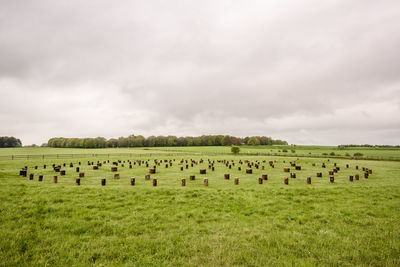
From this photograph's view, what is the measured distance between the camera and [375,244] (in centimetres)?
611

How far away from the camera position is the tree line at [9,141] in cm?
14011

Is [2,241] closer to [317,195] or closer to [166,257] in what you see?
Result: [166,257]

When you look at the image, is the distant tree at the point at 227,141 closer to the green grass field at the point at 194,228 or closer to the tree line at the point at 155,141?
the tree line at the point at 155,141

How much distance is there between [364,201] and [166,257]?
35.8 feet

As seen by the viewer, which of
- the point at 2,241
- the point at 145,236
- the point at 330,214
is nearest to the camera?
the point at 2,241

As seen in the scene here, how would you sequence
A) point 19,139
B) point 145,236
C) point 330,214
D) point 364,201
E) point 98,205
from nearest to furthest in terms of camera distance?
point 145,236
point 330,214
point 98,205
point 364,201
point 19,139

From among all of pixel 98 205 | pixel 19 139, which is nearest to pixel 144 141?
pixel 19 139

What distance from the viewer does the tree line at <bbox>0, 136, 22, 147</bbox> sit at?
14011 centimetres

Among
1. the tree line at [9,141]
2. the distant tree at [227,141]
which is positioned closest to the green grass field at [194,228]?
the distant tree at [227,141]

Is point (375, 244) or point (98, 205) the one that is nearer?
point (375, 244)

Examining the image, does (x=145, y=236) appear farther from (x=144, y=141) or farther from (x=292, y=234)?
(x=144, y=141)

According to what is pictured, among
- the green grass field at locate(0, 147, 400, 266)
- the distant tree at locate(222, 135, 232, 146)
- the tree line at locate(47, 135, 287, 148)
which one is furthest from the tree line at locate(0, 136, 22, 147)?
the green grass field at locate(0, 147, 400, 266)

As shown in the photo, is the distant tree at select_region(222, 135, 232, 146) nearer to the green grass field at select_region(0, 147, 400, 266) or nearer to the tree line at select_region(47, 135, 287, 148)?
the tree line at select_region(47, 135, 287, 148)

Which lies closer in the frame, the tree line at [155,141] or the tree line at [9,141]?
the tree line at [9,141]
